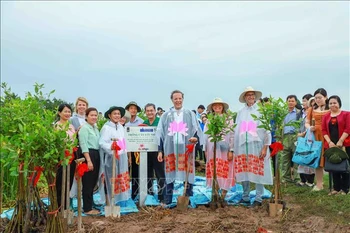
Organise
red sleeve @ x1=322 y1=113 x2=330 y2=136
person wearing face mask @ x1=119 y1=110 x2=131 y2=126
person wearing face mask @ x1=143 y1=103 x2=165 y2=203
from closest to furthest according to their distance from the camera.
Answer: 1. person wearing face mask @ x1=143 y1=103 x2=165 y2=203
2. red sleeve @ x1=322 y1=113 x2=330 y2=136
3. person wearing face mask @ x1=119 y1=110 x2=131 y2=126

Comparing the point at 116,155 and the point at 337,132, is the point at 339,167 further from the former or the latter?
the point at 116,155

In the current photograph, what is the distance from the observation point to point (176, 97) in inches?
233

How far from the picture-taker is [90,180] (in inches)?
214

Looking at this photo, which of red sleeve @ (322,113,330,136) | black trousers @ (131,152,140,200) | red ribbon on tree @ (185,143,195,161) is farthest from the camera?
black trousers @ (131,152,140,200)

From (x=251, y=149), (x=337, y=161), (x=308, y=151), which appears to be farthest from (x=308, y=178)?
(x=251, y=149)

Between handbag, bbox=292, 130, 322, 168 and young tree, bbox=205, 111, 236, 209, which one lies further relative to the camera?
handbag, bbox=292, 130, 322, 168

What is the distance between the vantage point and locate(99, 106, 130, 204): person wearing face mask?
5.48 meters

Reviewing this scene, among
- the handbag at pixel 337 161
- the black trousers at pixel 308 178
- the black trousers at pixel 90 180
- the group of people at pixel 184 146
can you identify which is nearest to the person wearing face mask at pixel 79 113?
the group of people at pixel 184 146

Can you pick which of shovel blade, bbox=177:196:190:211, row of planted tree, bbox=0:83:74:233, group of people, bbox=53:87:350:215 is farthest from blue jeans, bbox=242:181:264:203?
row of planted tree, bbox=0:83:74:233

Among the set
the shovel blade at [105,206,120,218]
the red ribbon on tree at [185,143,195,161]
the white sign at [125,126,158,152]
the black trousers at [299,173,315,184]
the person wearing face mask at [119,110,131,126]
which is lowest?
the shovel blade at [105,206,120,218]

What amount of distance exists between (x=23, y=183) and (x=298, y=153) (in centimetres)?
464

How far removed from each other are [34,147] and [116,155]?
5.79 feet

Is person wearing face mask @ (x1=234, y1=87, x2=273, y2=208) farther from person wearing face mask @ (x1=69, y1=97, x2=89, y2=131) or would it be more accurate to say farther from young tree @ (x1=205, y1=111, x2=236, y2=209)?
person wearing face mask @ (x1=69, y1=97, x2=89, y2=131)

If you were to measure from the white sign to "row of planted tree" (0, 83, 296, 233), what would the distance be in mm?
1013
